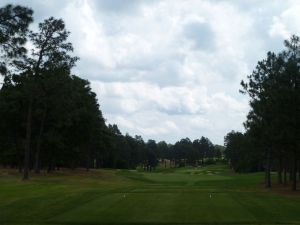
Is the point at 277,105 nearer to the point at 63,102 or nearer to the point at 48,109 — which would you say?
the point at 63,102

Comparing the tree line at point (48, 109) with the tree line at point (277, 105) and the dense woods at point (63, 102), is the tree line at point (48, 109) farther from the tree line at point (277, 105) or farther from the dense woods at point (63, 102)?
the tree line at point (277, 105)

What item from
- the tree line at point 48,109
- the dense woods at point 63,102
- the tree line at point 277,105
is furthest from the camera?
the tree line at point 48,109

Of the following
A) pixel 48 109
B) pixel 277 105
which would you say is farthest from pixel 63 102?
pixel 277 105

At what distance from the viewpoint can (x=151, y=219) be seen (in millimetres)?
21359

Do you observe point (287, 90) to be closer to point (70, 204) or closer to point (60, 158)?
point (70, 204)

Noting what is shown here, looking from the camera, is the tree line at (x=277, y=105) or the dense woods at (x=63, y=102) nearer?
the dense woods at (x=63, y=102)

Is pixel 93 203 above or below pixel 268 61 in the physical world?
below

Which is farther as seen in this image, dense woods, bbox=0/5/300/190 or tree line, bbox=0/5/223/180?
tree line, bbox=0/5/223/180

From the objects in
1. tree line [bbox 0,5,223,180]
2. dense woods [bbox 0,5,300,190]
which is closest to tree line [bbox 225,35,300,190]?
dense woods [bbox 0,5,300,190]

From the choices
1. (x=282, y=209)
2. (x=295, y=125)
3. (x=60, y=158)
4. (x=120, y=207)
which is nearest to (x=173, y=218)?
(x=120, y=207)

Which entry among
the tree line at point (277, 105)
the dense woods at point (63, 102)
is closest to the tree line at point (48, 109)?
the dense woods at point (63, 102)

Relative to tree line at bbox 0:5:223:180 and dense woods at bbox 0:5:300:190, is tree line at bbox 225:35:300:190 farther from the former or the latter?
tree line at bbox 0:5:223:180

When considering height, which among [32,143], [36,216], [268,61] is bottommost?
[36,216]

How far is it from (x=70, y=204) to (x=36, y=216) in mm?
5418
